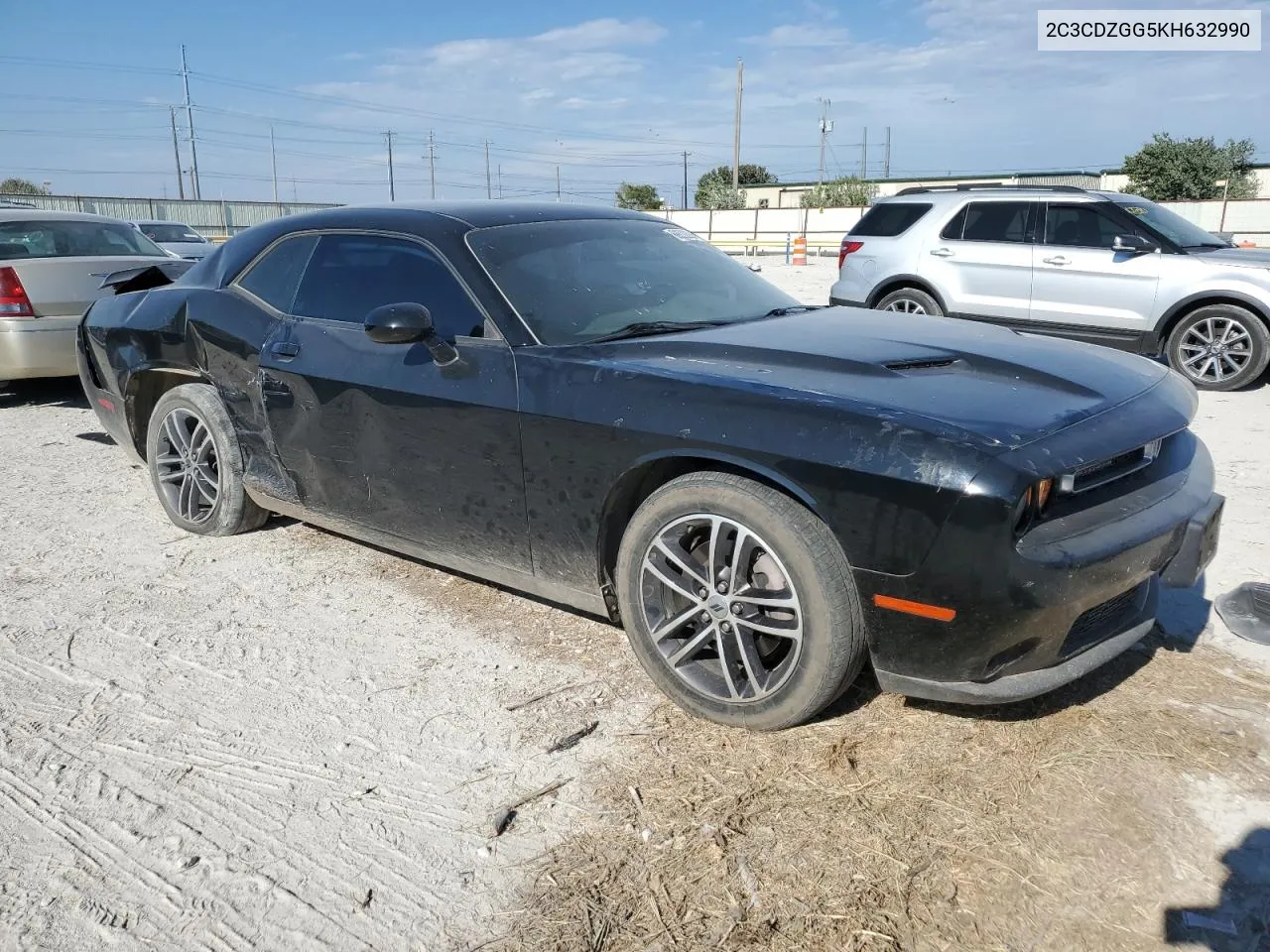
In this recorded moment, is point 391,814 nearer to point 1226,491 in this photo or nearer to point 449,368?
point 449,368

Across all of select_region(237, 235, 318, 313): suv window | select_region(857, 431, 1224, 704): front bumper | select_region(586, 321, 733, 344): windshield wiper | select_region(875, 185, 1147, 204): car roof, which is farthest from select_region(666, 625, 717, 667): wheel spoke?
select_region(875, 185, 1147, 204): car roof

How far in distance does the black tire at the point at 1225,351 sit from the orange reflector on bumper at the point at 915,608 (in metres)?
6.96

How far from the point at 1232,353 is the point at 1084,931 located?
301 inches

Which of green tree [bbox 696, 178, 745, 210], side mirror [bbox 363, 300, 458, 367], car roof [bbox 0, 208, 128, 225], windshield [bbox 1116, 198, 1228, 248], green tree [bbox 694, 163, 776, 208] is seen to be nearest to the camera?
side mirror [bbox 363, 300, 458, 367]

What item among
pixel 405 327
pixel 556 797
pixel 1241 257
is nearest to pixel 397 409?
pixel 405 327

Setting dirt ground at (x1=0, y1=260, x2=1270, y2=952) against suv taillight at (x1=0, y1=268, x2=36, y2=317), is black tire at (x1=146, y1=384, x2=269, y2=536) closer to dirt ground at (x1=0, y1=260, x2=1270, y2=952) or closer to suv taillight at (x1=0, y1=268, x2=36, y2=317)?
dirt ground at (x1=0, y1=260, x2=1270, y2=952)

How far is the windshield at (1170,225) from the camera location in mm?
8609

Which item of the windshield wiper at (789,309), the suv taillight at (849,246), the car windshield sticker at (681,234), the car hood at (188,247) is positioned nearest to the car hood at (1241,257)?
the suv taillight at (849,246)

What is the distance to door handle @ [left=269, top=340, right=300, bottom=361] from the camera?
3.98 m

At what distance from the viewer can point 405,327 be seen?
131 inches

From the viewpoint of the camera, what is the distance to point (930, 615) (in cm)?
251

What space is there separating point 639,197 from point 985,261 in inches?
2391

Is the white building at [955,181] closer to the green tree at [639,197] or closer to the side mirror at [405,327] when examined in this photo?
the green tree at [639,197]

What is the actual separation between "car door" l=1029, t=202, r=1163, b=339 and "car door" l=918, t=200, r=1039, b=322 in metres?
0.15
